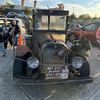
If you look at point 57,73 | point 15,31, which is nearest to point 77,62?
point 57,73

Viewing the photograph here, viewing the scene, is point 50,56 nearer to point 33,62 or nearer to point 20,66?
point 33,62

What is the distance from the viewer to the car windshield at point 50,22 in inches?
284

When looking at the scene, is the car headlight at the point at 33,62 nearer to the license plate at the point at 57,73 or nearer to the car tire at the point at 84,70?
the license plate at the point at 57,73

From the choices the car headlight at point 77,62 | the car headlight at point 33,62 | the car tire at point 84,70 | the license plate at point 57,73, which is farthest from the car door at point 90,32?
the car headlight at point 33,62

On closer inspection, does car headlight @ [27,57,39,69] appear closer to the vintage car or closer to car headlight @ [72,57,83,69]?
the vintage car

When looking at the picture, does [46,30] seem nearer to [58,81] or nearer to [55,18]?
[55,18]

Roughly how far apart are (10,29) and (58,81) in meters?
5.50

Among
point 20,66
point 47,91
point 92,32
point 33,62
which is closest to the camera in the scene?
point 33,62

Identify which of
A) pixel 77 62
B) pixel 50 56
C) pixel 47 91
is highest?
pixel 50 56

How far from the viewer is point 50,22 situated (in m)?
7.26

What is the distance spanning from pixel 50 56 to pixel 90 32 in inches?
316

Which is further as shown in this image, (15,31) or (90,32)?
(90,32)

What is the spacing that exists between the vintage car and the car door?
21.6ft

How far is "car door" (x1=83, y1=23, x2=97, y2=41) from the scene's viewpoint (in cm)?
1360
